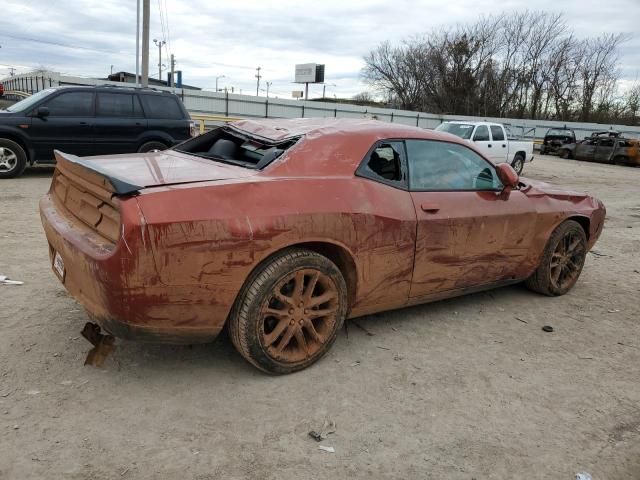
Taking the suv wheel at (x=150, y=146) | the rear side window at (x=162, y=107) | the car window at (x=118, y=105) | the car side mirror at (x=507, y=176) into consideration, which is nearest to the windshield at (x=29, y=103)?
the car window at (x=118, y=105)

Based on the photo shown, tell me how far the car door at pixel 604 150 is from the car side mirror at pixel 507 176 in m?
24.7

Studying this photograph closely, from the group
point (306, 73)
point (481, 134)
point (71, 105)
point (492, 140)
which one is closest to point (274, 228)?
point (71, 105)

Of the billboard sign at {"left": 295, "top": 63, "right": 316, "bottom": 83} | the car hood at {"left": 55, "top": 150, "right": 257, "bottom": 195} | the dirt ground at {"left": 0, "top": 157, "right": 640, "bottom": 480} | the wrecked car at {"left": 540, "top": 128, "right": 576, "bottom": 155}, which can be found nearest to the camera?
the dirt ground at {"left": 0, "top": 157, "right": 640, "bottom": 480}

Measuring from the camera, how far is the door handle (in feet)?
11.2

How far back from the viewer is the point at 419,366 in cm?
326

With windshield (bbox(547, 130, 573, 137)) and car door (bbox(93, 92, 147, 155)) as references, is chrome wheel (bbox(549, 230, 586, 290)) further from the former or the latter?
windshield (bbox(547, 130, 573, 137))

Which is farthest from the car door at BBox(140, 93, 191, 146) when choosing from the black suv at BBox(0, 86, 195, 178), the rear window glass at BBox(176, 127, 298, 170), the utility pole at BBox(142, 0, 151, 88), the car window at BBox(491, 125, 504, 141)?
the car window at BBox(491, 125, 504, 141)

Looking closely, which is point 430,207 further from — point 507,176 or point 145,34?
point 145,34

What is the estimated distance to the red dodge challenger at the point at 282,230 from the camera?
2.50 meters

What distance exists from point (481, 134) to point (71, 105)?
11527 mm

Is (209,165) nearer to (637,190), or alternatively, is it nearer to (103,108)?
(103,108)

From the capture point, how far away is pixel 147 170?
118 inches

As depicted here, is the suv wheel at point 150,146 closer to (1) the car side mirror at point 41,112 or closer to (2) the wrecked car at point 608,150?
(1) the car side mirror at point 41,112

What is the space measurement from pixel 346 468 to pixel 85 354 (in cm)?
180
